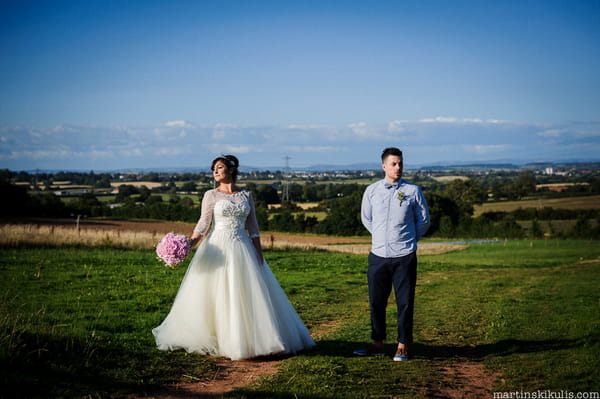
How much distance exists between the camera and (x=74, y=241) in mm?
22234

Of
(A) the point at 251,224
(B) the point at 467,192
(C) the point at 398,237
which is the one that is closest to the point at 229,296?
(A) the point at 251,224

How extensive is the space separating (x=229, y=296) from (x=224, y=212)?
3.98 feet

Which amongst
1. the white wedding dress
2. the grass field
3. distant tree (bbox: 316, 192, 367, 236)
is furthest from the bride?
the grass field

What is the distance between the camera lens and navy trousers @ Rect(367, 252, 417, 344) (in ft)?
22.8

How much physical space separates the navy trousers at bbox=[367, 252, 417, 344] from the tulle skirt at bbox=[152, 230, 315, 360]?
1134mm

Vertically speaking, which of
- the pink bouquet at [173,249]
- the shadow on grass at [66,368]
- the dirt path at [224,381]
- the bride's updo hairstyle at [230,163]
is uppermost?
the bride's updo hairstyle at [230,163]

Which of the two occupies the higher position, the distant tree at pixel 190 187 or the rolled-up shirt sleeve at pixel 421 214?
the rolled-up shirt sleeve at pixel 421 214

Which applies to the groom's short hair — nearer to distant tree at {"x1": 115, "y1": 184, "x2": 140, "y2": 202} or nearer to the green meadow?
the green meadow

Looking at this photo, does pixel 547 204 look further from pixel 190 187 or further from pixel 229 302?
pixel 229 302

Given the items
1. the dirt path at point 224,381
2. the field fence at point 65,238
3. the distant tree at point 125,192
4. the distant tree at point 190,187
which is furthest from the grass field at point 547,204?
the dirt path at point 224,381

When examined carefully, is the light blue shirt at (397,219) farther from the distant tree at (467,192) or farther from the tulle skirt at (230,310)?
the distant tree at (467,192)

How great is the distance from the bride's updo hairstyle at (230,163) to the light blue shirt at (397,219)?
7.06ft

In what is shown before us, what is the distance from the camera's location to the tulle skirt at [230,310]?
6910 millimetres

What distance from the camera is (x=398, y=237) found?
697cm
